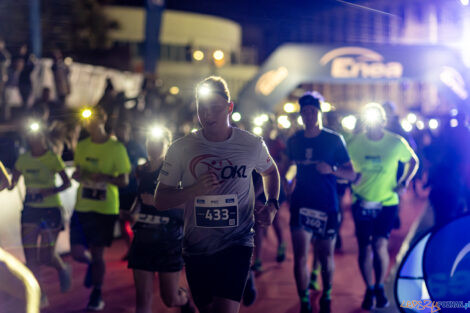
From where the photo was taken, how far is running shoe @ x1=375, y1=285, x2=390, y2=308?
537cm

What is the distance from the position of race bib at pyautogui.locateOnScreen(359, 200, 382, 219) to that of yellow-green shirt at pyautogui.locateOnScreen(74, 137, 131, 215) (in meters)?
2.34

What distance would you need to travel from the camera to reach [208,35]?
51.9 m

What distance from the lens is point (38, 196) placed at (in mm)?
5512

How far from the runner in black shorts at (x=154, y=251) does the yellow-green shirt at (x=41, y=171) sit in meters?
1.47

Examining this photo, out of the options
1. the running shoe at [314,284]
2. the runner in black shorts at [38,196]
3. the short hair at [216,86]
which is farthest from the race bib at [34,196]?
the running shoe at [314,284]

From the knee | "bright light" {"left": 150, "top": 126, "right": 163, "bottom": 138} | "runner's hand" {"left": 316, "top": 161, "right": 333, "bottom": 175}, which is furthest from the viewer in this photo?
"runner's hand" {"left": 316, "top": 161, "right": 333, "bottom": 175}

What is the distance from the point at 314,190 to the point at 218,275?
1888mm

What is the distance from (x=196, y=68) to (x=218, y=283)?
47697 mm

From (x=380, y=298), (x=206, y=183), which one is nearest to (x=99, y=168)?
(x=206, y=183)

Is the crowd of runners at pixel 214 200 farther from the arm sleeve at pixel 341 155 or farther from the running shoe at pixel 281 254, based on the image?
the running shoe at pixel 281 254

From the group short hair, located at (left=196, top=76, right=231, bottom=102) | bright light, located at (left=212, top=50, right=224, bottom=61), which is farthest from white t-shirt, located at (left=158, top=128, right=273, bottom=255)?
bright light, located at (left=212, top=50, right=224, bottom=61)

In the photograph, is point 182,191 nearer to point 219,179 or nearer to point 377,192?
point 219,179

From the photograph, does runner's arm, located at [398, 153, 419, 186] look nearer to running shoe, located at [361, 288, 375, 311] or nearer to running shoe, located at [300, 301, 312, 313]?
running shoe, located at [361, 288, 375, 311]

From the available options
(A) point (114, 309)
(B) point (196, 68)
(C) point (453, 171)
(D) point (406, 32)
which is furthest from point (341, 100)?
(A) point (114, 309)
